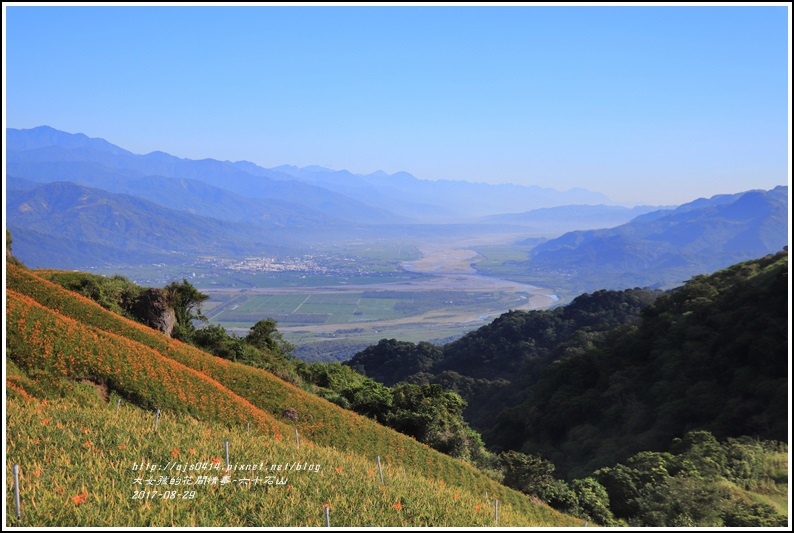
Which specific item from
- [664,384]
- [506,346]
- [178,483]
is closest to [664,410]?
[664,384]

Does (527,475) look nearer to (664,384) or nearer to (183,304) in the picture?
(183,304)

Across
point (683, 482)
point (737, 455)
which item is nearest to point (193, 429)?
point (683, 482)

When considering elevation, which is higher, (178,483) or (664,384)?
(178,483)

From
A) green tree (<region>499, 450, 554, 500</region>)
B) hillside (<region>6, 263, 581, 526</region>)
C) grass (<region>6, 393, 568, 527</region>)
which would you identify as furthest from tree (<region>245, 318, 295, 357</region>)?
grass (<region>6, 393, 568, 527</region>)

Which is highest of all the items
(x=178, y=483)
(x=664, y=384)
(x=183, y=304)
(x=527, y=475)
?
(x=183, y=304)

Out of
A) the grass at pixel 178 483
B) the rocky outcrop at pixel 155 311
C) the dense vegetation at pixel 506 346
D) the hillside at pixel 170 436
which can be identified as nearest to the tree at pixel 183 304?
the rocky outcrop at pixel 155 311

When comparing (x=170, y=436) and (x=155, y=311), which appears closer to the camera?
(x=170, y=436)

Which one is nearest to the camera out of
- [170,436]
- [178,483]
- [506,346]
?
[178,483]

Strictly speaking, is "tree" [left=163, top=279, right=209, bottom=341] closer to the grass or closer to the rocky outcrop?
the rocky outcrop
